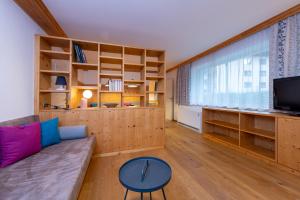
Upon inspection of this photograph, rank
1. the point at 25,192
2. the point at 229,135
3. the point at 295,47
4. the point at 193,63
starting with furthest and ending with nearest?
the point at 193,63
the point at 229,135
the point at 295,47
the point at 25,192

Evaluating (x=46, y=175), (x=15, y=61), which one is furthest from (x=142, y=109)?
(x=15, y=61)

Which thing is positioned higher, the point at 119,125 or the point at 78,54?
the point at 78,54

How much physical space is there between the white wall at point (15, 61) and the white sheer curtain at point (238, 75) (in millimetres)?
3857

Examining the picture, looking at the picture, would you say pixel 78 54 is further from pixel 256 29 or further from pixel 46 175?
pixel 256 29

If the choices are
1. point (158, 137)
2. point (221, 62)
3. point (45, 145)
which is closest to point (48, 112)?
point (45, 145)

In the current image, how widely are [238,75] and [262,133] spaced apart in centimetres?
130

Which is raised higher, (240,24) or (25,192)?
(240,24)

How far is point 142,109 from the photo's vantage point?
273cm

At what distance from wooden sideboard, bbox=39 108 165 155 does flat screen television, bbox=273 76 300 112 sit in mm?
1928

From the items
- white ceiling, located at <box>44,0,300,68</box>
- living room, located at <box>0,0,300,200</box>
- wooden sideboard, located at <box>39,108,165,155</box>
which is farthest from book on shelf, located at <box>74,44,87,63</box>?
wooden sideboard, located at <box>39,108,165,155</box>

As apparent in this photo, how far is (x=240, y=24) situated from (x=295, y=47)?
2.93 ft

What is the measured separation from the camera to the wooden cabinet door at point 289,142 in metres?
1.83

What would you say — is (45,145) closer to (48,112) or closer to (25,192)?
(48,112)

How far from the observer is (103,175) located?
1864mm
